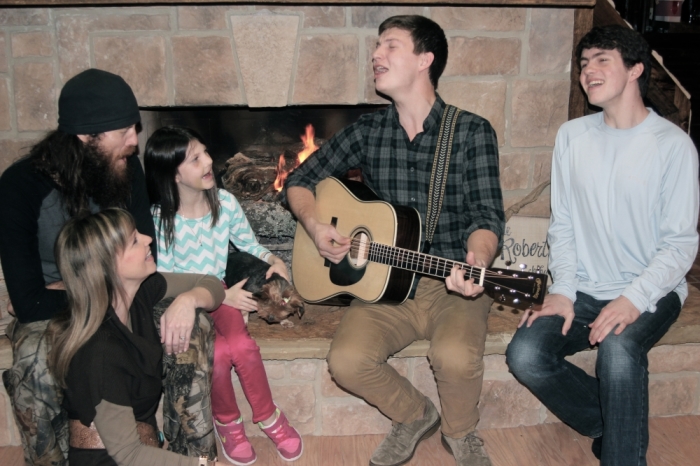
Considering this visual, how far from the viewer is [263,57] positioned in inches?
102

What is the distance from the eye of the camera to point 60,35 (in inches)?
99.1

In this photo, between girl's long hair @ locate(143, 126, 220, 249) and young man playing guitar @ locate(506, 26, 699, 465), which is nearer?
young man playing guitar @ locate(506, 26, 699, 465)

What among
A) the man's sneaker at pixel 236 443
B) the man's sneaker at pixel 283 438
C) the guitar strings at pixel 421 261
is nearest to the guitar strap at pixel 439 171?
the guitar strings at pixel 421 261

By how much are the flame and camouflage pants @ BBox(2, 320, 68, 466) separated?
1227 millimetres

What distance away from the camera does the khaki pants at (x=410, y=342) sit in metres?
2.09

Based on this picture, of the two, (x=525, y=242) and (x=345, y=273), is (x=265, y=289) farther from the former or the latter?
(x=525, y=242)

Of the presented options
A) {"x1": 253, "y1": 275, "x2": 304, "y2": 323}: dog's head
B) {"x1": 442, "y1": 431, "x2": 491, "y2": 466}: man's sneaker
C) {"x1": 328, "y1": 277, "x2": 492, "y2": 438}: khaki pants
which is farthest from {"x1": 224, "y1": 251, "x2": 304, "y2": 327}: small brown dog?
{"x1": 442, "y1": 431, "x2": 491, "y2": 466}: man's sneaker

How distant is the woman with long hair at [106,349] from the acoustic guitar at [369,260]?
2.33ft

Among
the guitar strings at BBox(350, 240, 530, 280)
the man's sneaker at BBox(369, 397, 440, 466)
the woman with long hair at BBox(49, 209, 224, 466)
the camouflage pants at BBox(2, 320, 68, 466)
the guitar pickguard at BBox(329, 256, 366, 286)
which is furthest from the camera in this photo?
the guitar pickguard at BBox(329, 256, 366, 286)

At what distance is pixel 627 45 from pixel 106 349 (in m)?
1.77

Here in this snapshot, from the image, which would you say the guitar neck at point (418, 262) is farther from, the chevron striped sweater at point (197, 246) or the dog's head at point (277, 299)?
the chevron striped sweater at point (197, 246)

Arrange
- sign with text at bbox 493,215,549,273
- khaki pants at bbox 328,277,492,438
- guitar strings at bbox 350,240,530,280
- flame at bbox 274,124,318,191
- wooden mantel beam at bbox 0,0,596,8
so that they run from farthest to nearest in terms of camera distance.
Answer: flame at bbox 274,124,318,191 → sign with text at bbox 493,215,549,273 → wooden mantel beam at bbox 0,0,596,8 → khaki pants at bbox 328,277,492,438 → guitar strings at bbox 350,240,530,280

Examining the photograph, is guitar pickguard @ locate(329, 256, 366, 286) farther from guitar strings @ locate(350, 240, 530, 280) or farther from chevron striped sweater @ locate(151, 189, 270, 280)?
chevron striped sweater @ locate(151, 189, 270, 280)

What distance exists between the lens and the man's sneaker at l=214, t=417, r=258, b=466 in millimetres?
2209
